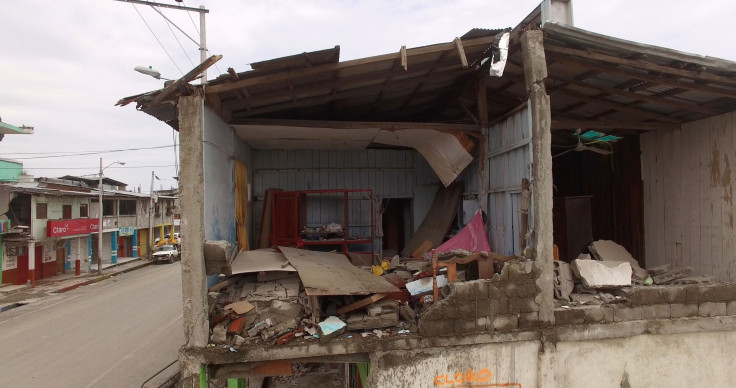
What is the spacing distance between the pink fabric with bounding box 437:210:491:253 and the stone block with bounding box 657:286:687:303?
→ 2747mm

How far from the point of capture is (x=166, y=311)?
47.6 feet

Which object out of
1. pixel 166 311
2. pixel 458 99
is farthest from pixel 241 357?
pixel 166 311

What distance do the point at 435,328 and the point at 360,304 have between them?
1.06 meters

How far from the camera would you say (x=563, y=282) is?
5.63 metres

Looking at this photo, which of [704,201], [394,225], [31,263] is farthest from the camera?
[31,263]

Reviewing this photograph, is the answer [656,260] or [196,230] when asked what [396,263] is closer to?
[196,230]

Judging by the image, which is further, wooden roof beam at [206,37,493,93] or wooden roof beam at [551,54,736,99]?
wooden roof beam at [551,54,736,99]

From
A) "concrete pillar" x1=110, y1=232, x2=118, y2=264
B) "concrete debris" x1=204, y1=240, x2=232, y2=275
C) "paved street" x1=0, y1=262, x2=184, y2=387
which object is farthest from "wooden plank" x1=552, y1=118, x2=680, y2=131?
"concrete pillar" x1=110, y1=232, x2=118, y2=264

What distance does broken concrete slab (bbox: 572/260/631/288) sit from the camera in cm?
565

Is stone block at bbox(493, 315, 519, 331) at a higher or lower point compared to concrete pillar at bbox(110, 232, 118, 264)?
higher

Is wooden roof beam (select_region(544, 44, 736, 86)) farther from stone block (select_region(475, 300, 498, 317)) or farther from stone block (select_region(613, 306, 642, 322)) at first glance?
stone block (select_region(475, 300, 498, 317))

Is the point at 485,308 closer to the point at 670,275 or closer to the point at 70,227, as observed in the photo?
the point at 670,275

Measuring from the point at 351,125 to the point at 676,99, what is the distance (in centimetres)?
569

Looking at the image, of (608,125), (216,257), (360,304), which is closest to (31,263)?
(216,257)
